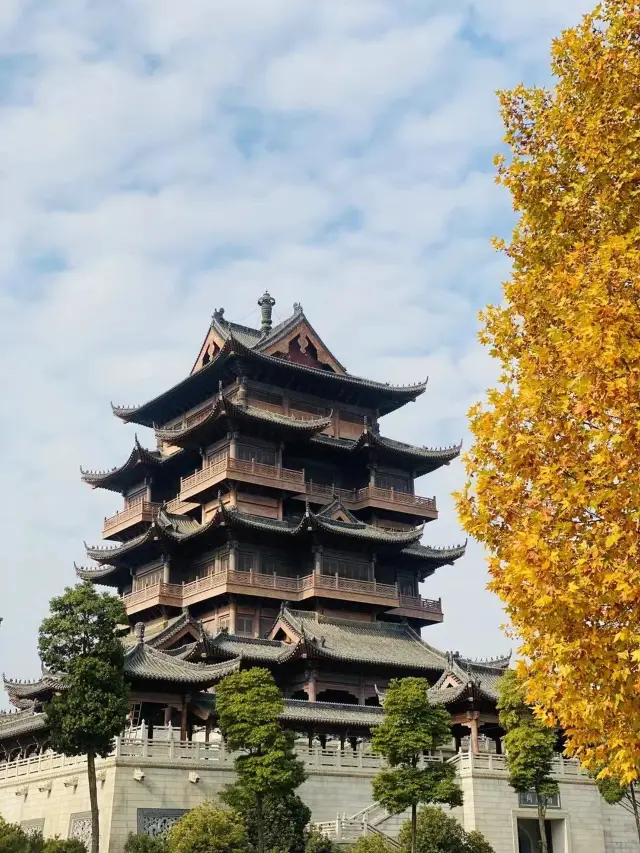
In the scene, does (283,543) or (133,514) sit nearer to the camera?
(283,543)

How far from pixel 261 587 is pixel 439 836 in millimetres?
18177

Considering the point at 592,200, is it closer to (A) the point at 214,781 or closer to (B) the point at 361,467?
(A) the point at 214,781

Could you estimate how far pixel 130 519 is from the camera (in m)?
58.1

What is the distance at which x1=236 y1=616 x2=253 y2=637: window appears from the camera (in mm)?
48031

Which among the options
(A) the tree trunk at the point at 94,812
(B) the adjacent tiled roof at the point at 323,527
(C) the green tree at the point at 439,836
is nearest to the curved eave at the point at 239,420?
(B) the adjacent tiled roof at the point at 323,527

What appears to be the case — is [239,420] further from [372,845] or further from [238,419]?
[372,845]

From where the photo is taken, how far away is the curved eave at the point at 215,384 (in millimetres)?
53875

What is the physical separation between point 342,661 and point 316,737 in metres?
3.71

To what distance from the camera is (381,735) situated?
107 ft

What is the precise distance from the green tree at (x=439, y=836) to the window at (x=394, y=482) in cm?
2450

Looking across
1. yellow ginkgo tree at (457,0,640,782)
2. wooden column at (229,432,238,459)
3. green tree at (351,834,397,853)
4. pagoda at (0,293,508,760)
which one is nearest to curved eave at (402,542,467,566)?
pagoda at (0,293,508,760)

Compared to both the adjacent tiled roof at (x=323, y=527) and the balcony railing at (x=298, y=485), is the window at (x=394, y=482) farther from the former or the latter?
the adjacent tiled roof at (x=323, y=527)

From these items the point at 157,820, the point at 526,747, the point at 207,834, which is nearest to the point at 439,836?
the point at 526,747

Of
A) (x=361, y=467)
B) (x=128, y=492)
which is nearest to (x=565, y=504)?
(x=361, y=467)
